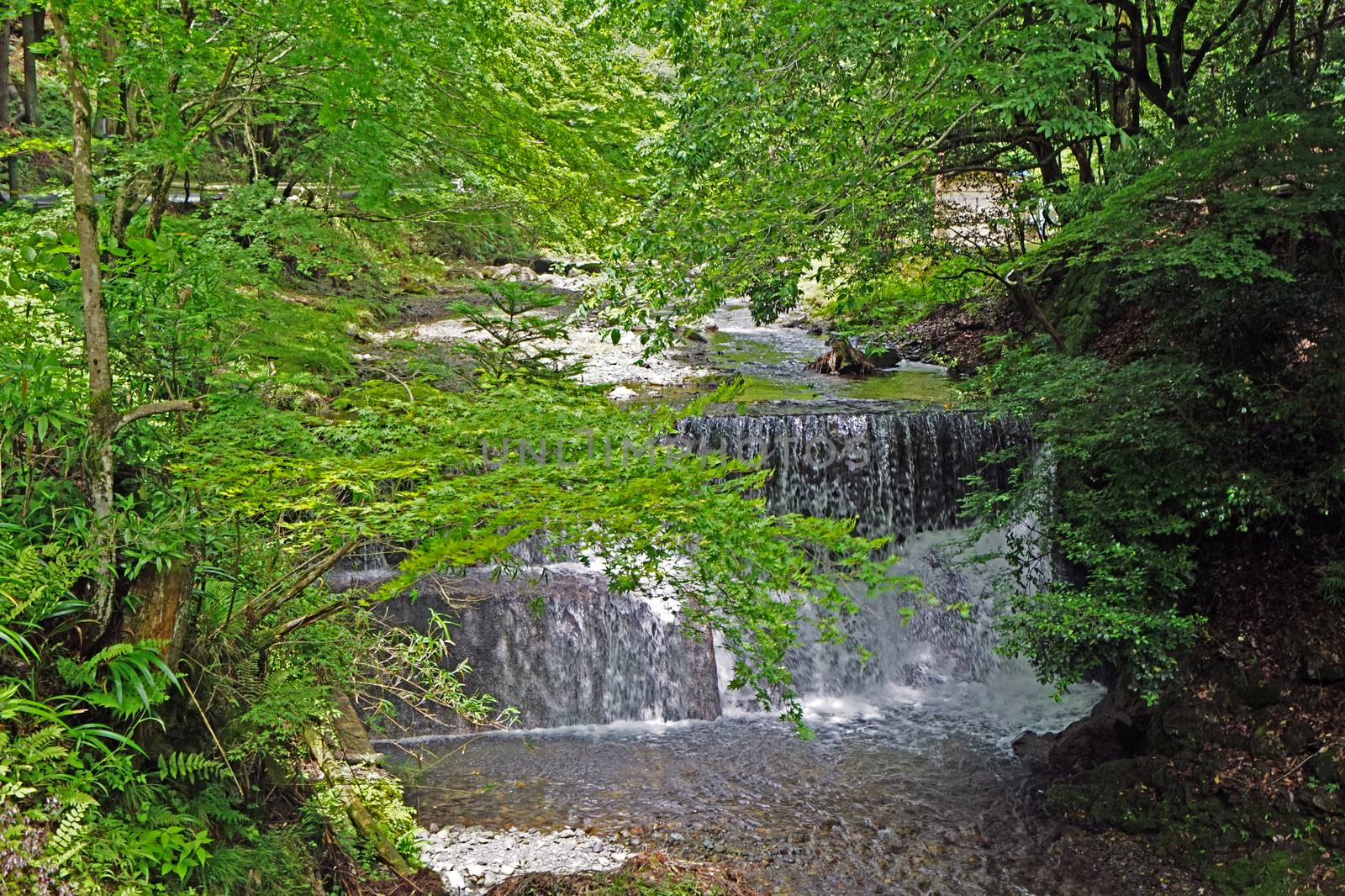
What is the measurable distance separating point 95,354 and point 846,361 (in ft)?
41.0

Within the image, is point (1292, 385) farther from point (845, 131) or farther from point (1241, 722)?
point (845, 131)

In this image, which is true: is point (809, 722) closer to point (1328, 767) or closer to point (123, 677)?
point (1328, 767)

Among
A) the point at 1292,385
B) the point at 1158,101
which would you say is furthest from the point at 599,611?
the point at 1158,101

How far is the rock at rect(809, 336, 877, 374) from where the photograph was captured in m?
14.8

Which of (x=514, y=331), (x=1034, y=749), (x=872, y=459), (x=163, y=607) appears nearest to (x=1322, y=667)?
(x=1034, y=749)

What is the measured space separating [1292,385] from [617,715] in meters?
6.37

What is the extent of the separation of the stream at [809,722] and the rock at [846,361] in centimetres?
222

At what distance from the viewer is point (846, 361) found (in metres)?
14.9

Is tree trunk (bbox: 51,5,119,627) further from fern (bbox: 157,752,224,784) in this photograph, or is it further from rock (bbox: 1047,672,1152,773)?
rock (bbox: 1047,672,1152,773)

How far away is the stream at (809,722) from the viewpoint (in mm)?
6641

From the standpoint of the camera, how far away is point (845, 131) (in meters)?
6.93

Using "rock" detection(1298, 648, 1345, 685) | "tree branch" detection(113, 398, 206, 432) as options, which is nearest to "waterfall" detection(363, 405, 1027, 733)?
"rock" detection(1298, 648, 1345, 685)

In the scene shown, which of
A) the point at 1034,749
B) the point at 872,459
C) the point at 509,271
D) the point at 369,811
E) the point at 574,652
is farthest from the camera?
the point at 509,271

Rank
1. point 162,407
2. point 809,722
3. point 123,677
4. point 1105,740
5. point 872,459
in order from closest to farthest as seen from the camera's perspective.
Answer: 1. point 162,407
2. point 123,677
3. point 1105,740
4. point 809,722
5. point 872,459
